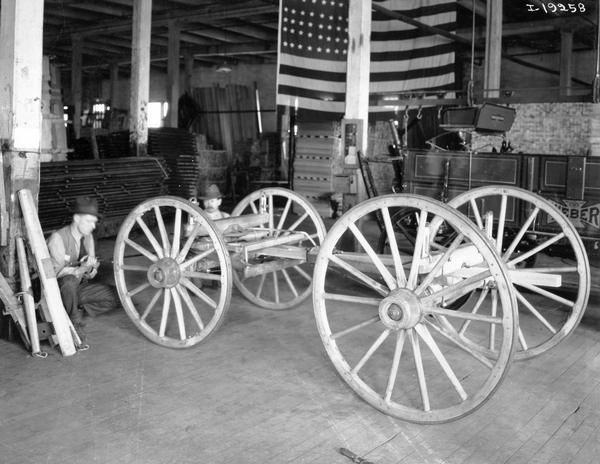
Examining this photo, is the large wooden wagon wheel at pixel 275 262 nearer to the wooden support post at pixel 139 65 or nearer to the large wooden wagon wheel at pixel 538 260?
the large wooden wagon wheel at pixel 538 260

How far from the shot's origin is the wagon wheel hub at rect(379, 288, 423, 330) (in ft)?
12.1

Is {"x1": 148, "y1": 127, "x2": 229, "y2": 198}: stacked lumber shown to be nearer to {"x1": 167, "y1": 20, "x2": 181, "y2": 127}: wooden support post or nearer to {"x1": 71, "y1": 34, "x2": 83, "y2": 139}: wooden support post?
{"x1": 167, "y1": 20, "x2": 181, "y2": 127}: wooden support post

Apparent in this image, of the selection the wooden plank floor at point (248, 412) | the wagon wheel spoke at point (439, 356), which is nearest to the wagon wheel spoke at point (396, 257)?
the wagon wheel spoke at point (439, 356)

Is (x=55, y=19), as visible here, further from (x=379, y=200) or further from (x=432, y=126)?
(x=379, y=200)

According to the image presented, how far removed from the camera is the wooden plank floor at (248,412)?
134 inches

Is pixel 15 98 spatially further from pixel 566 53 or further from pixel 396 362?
pixel 566 53

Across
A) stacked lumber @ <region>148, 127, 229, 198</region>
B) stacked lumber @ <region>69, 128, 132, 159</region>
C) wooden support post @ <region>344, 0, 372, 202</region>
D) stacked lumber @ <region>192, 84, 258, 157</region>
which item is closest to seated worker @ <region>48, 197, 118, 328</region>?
wooden support post @ <region>344, 0, 372, 202</region>

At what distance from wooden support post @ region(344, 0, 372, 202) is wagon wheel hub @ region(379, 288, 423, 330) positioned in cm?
430

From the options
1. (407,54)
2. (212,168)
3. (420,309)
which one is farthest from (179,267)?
(212,168)

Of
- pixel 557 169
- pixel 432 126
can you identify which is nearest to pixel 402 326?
pixel 557 169

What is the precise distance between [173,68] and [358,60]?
940 centimetres

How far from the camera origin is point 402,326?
3.72 m

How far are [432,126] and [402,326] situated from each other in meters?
13.5

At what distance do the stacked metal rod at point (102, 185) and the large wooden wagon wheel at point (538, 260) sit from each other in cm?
542
